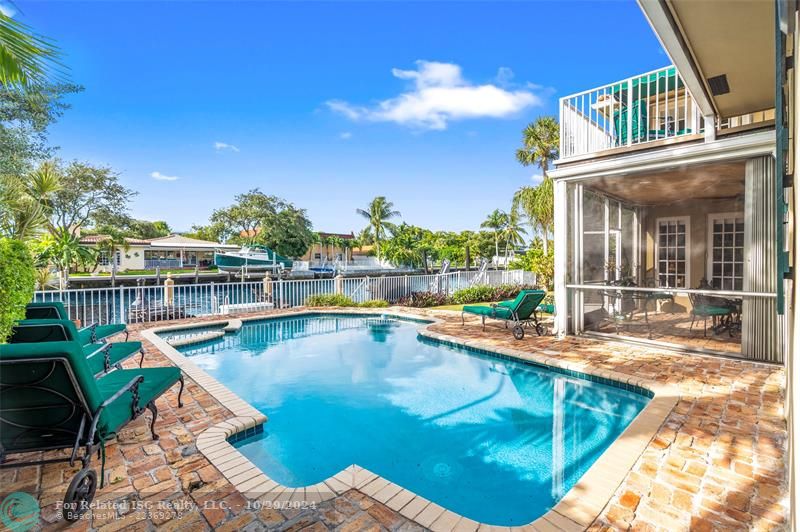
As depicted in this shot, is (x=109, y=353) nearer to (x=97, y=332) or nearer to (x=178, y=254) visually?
(x=97, y=332)

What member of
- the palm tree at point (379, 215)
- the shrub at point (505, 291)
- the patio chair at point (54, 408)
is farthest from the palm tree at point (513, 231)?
the patio chair at point (54, 408)

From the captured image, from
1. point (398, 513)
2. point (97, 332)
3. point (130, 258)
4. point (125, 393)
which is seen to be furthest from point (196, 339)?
point (130, 258)

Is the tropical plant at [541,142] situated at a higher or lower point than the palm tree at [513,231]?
higher

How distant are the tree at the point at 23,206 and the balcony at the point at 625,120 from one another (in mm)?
9094

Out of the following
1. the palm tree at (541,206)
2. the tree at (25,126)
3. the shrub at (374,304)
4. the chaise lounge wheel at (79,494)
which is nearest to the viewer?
the chaise lounge wheel at (79,494)

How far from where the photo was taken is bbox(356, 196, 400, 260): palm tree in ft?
162

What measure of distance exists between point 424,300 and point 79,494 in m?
12.0

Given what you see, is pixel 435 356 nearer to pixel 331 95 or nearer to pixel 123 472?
pixel 123 472

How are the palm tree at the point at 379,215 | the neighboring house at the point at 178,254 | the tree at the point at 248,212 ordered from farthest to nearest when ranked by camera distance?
1. the palm tree at the point at 379,215
2. the tree at the point at 248,212
3. the neighboring house at the point at 178,254

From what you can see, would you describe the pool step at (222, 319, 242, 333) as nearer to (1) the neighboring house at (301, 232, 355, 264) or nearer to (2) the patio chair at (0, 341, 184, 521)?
(2) the patio chair at (0, 341, 184, 521)

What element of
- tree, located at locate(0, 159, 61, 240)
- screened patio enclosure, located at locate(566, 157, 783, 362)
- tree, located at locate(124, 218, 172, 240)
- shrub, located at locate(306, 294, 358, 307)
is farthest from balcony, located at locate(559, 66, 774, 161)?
tree, located at locate(124, 218, 172, 240)

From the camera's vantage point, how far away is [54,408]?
97.1 inches

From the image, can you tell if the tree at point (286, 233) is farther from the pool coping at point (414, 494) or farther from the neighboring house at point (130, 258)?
the pool coping at point (414, 494)

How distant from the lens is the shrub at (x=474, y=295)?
14375mm
